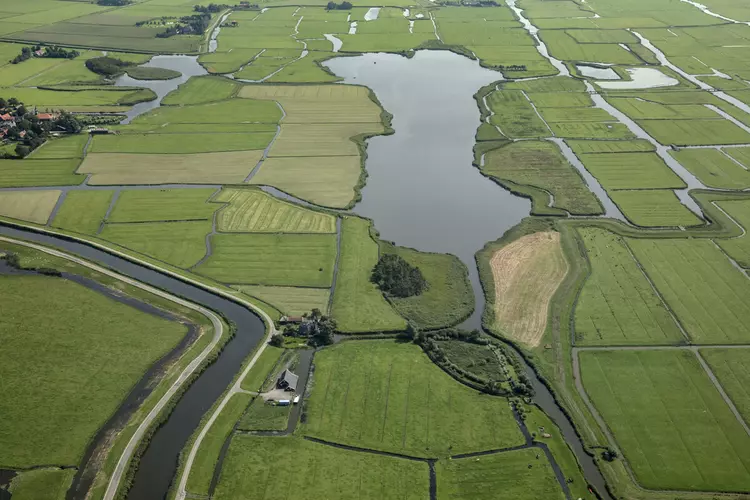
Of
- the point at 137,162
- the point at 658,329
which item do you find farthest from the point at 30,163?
the point at 658,329

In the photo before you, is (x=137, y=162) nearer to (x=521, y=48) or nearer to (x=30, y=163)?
(x=30, y=163)

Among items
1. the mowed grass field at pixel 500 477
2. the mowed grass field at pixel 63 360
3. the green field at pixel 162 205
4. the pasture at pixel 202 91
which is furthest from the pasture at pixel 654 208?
the pasture at pixel 202 91

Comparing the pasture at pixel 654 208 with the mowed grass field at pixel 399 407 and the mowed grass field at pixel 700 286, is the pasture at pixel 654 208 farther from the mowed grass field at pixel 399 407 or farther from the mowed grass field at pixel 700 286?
the mowed grass field at pixel 399 407

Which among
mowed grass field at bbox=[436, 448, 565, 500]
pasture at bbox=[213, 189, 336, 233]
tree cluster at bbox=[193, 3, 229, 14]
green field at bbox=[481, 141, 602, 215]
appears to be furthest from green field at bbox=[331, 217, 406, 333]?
tree cluster at bbox=[193, 3, 229, 14]

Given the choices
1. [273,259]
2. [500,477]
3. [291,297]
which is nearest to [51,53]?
[273,259]

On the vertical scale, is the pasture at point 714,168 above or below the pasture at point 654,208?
above

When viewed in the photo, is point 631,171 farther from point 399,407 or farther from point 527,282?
point 399,407
